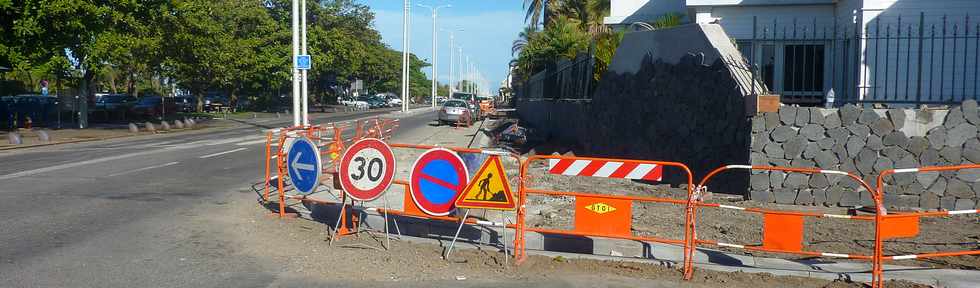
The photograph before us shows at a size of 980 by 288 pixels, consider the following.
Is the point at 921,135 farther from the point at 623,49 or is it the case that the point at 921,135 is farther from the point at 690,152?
Answer: the point at 623,49

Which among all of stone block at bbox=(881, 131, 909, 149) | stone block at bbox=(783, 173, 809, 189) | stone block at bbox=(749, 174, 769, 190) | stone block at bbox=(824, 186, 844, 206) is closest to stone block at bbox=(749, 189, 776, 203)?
stone block at bbox=(749, 174, 769, 190)

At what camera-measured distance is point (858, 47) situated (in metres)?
13.9

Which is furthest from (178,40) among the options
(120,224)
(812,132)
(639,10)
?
(812,132)

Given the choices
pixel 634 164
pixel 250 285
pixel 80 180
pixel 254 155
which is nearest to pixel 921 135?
pixel 634 164

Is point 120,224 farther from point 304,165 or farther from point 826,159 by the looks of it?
point 826,159

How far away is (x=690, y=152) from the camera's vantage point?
1375 centimetres

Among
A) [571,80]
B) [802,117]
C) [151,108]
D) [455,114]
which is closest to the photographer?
[802,117]

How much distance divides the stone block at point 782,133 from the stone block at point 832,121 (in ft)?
1.47

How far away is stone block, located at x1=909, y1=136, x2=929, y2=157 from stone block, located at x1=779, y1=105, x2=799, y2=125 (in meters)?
1.61

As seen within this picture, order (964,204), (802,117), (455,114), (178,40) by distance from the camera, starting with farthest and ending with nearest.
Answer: (455,114), (178,40), (802,117), (964,204)

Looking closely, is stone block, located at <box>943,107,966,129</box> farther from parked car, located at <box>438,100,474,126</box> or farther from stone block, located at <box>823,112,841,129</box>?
parked car, located at <box>438,100,474,126</box>

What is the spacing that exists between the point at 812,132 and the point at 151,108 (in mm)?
40758

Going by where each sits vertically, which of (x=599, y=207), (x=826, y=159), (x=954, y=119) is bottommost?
(x=599, y=207)

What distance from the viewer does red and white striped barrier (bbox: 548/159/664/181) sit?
8.09 m
